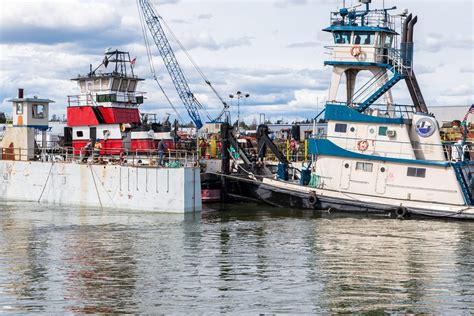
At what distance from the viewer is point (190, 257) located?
Answer: 2292cm

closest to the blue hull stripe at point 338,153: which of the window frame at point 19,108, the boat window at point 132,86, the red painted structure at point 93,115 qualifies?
the red painted structure at point 93,115

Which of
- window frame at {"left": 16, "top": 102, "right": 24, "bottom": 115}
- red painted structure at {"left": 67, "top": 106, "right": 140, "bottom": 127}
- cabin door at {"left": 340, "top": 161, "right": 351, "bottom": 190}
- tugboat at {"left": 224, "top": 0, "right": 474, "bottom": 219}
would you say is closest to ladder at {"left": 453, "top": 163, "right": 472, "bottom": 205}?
tugboat at {"left": 224, "top": 0, "right": 474, "bottom": 219}

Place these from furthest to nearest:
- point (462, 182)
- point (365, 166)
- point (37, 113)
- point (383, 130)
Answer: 1. point (37, 113)
2. point (365, 166)
3. point (383, 130)
4. point (462, 182)

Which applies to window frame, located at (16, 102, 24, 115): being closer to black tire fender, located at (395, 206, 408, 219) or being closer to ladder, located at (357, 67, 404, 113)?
ladder, located at (357, 67, 404, 113)

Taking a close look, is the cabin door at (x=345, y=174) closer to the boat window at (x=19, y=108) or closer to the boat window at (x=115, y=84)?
the boat window at (x=115, y=84)

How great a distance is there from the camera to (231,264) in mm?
21906

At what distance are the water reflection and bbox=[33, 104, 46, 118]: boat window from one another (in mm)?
9755

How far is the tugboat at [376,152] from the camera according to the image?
3362 centimetres

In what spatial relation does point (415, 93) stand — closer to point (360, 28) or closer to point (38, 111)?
point (360, 28)

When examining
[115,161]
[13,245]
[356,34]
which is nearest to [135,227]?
[13,245]

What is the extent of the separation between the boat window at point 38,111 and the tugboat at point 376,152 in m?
12.1

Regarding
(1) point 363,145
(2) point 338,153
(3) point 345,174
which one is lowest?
(3) point 345,174

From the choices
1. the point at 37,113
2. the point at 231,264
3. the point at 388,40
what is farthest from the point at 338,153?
the point at 37,113

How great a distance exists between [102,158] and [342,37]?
13.3 m
